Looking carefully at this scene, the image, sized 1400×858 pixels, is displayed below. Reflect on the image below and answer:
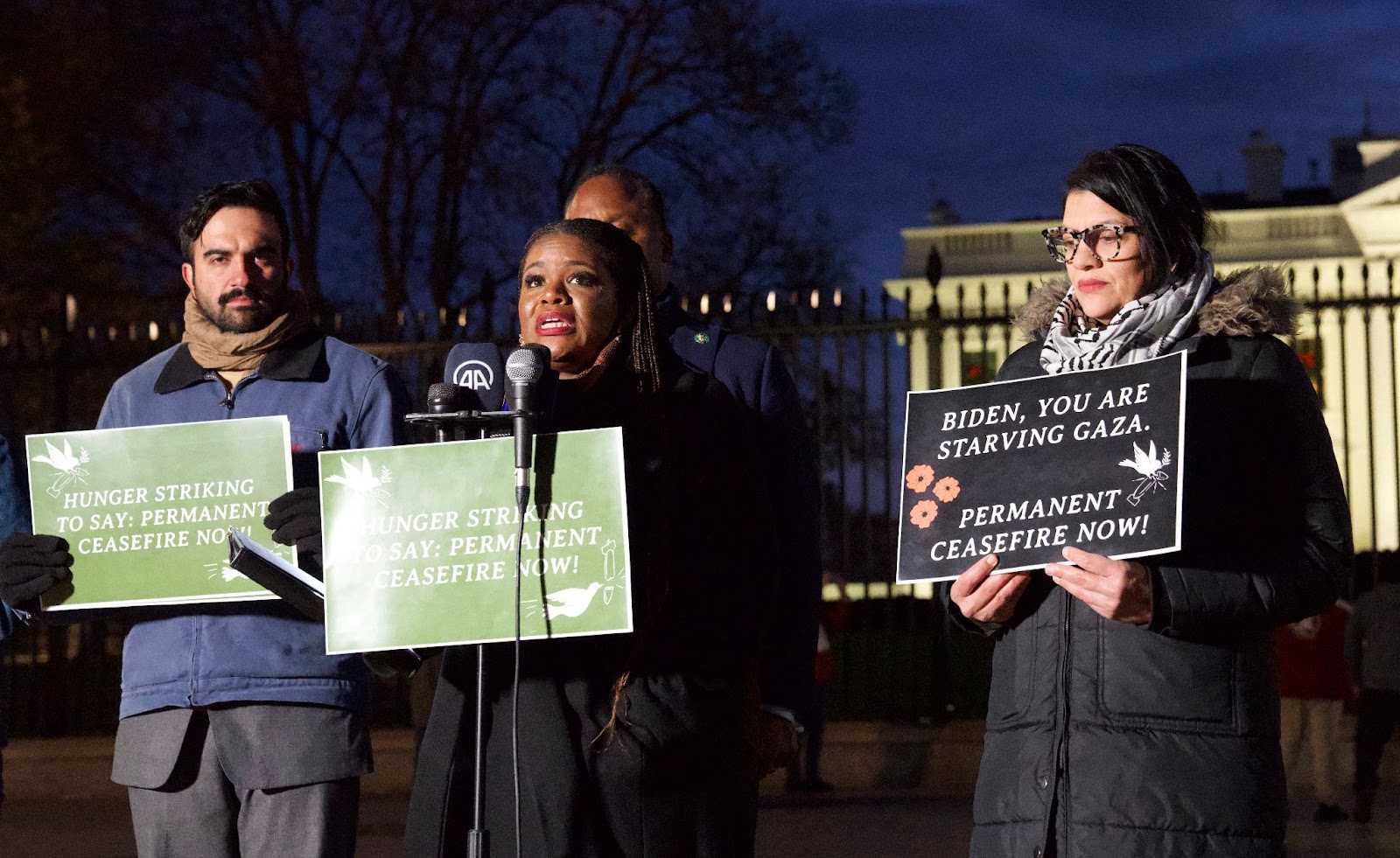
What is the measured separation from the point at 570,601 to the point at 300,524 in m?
0.81

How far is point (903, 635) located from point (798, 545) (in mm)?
19186

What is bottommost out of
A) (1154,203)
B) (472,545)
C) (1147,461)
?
(472,545)

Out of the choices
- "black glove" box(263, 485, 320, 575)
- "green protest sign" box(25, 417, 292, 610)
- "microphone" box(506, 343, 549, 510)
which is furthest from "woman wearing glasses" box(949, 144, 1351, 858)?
"green protest sign" box(25, 417, 292, 610)

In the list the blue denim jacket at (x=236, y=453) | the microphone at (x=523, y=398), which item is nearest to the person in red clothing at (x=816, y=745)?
the blue denim jacket at (x=236, y=453)

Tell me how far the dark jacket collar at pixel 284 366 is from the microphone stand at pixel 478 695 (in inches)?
36.5

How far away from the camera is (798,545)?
377 centimetres

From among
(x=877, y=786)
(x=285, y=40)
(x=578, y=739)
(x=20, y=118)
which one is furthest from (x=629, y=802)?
(x=285, y=40)

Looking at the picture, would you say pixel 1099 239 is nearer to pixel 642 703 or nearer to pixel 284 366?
pixel 642 703

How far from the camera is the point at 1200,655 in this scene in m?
2.89

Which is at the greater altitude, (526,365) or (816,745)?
(526,365)

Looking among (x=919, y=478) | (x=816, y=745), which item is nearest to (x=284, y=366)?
(x=919, y=478)

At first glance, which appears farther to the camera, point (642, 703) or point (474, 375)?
point (474, 375)

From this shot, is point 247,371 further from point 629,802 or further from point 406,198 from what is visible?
point 406,198

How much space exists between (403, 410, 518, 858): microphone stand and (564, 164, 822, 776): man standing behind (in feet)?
2.08
